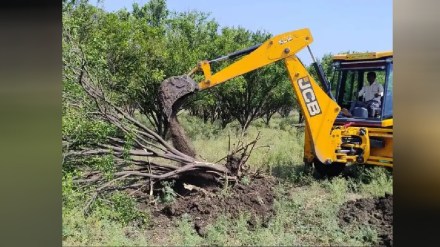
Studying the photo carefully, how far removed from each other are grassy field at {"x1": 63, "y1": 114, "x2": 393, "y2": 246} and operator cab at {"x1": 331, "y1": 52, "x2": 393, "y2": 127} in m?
0.35

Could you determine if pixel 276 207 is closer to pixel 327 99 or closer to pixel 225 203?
pixel 225 203

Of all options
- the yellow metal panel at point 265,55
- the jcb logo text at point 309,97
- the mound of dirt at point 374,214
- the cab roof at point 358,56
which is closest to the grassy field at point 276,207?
the mound of dirt at point 374,214

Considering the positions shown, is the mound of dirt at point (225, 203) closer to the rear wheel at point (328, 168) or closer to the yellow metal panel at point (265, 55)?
the rear wheel at point (328, 168)

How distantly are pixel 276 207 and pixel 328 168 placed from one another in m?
0.46

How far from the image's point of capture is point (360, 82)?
3912mm

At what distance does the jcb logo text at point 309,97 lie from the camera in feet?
13.0

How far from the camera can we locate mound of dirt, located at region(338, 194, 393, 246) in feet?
12.6

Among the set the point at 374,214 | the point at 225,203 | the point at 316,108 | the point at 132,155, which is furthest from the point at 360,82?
the point at 132,155

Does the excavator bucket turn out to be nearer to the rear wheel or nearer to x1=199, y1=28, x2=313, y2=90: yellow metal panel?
x1=199, y1=28, x2=313, y2=90: yellow metal panel

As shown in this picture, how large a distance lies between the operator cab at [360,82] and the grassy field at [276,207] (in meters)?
0.35

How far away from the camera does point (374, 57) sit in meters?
3.85
